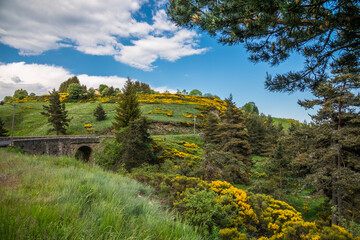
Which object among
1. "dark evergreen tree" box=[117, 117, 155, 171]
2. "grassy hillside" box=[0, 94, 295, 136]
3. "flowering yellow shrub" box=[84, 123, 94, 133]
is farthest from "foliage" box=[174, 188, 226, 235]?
"flowering yellow shrub" box=[84, 123, 94, 133]

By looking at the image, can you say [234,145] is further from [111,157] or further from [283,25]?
[283,25]

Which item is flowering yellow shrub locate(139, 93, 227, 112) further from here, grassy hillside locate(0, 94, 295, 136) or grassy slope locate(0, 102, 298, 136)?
grassy slope locate(0, 102, 298, 136)

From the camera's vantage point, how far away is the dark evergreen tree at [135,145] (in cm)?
1299

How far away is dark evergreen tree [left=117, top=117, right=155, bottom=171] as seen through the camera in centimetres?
1299

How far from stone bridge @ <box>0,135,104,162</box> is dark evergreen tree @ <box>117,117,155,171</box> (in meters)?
8.47

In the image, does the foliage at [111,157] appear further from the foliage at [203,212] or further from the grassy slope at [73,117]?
the grassy slope at [73,117]

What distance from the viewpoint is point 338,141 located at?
9.73m

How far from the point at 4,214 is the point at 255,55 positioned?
5.66m

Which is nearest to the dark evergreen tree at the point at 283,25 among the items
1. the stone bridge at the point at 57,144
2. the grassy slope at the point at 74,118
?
the stone bridge at the point at 57,144

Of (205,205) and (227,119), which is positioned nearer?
(205,205)

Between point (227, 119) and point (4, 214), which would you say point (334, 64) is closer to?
point (4, 214)

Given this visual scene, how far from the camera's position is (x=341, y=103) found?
10.1 m

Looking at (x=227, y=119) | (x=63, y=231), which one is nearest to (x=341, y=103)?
(x=227, y=119)

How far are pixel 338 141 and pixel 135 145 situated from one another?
1357 centimetres
